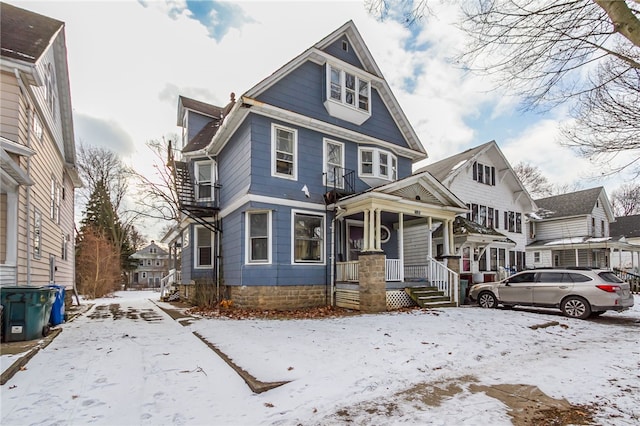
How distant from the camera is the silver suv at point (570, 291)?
10.2 m

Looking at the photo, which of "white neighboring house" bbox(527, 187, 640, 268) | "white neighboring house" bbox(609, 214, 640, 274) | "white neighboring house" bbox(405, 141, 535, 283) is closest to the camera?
"white neighboring house" bbox(405, 141, 535, 283)

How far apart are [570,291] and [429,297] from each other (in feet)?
13.4

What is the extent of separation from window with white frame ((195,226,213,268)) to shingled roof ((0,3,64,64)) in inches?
319

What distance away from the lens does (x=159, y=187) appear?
2536 cm

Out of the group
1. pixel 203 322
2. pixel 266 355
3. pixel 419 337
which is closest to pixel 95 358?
pixel 266 355

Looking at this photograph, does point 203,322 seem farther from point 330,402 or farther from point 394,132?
point 394,132

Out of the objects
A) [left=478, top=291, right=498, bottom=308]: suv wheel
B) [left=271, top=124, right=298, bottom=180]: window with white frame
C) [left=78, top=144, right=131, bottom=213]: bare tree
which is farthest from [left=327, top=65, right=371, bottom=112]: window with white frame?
[left=78, top=144, right=131, bottom=213]: bare tree

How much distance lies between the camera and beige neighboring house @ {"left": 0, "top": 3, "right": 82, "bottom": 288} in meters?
7.81

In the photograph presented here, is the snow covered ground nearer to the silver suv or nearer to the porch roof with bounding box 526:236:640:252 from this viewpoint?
the silver suv

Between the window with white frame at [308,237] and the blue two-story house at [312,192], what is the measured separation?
0.04m

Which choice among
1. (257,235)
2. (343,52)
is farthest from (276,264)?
(343,52)

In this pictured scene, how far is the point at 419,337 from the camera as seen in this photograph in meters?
7.23

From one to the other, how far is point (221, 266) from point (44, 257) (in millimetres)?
5496

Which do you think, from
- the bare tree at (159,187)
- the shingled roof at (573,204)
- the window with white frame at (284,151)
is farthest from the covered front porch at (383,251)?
the shingled roof at (573,204)
